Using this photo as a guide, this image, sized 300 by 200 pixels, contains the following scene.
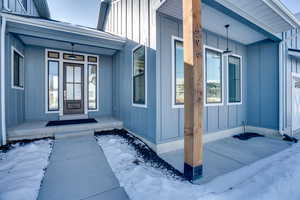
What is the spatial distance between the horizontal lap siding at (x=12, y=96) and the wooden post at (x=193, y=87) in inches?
174

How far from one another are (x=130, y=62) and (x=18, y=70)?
348 centimetres

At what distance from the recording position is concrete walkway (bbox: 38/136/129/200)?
6.12 feet

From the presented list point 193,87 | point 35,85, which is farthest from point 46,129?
point 193,87

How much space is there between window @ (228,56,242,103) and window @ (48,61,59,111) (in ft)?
20.5

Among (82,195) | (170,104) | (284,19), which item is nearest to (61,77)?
(170,104)

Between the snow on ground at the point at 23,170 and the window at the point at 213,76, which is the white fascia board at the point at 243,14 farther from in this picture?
the snow on ground at the point at 23,170

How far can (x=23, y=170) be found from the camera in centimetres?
234

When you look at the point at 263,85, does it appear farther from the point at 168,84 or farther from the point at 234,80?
the point at 168,84

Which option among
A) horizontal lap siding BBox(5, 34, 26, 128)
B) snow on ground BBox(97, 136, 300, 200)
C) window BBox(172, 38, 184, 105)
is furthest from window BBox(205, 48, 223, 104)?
horizontal lap siding BBox(5, 34, 26, 128)

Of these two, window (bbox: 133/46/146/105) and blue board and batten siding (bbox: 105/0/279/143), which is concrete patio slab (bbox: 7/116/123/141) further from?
window (bbox: 133/46/146/105)

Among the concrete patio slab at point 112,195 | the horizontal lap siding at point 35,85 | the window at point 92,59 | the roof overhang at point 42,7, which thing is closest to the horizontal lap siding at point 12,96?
the horizontal lap siding at point 35,85

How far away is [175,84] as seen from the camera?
3.51 m

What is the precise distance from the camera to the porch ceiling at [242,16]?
2994mm

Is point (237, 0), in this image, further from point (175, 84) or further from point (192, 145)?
point (192, 145)
